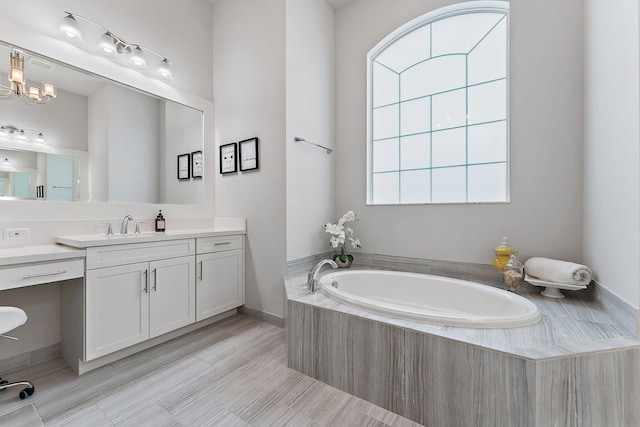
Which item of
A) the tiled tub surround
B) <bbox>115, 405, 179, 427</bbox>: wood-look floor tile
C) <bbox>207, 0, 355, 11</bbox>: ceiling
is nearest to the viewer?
the tiled tub surround

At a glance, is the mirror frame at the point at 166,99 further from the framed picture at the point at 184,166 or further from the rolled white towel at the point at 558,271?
the rolled white towel at the point at 558,271

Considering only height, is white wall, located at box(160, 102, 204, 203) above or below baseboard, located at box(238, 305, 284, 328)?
above

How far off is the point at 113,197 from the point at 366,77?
2589mm

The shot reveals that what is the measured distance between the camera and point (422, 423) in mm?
1257

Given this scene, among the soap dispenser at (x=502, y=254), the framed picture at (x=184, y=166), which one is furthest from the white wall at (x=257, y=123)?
the soap dispenser at (x=502, y=254)

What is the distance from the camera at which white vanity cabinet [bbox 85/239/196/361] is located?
1.63m

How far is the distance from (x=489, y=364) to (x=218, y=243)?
6.84ft

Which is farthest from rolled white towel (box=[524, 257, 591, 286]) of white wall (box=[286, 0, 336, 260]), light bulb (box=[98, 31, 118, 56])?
light bulb (box=[98, 31, 118, 56])

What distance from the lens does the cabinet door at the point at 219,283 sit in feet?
7.36

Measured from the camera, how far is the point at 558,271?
1.66m

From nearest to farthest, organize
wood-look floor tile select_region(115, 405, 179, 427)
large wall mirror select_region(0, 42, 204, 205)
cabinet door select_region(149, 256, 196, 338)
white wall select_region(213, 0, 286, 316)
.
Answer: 1. wood-look floor tile select_region(115, 405, 179, 427)
2. large wall mirror select_region(0, 42, 204, 205)
3. cabinet door select_region(149, 256, 196, 338)
4. white wall select_region(213, 0, 286, 316)

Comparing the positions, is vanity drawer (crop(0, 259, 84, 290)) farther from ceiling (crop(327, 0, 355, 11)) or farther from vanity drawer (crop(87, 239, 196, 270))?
ceiling (crop(327, 0, 355, 11))

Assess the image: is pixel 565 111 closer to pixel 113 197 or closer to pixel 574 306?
pixel 574 306

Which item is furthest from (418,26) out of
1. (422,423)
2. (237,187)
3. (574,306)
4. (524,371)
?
(422,423)
